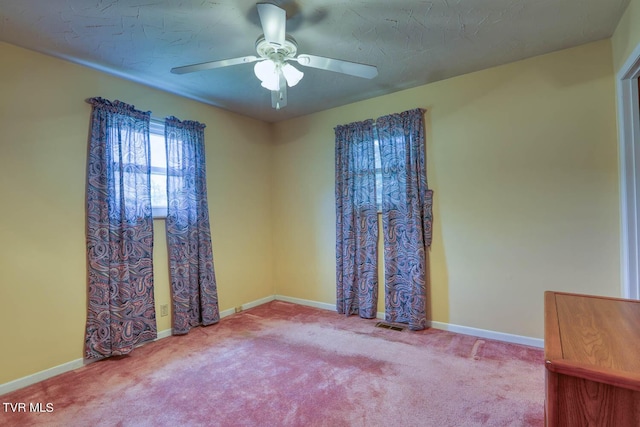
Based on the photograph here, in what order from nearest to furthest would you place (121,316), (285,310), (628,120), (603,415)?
(603,415), (628,120), (121,316), (285,310)

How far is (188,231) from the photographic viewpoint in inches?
124

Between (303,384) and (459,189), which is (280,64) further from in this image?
(303,384)

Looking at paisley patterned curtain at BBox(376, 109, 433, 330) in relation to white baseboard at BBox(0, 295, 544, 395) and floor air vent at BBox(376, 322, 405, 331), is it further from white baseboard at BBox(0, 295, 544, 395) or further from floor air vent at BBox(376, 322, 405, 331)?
white baseboard at BBox(0, 295, 544, 395)

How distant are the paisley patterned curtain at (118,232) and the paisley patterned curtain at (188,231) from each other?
9.3 inches

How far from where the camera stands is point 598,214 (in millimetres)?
2379

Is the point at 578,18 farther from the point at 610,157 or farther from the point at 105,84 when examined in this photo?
the point at 105,84

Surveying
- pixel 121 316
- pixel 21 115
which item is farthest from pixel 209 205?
pixel 21 115

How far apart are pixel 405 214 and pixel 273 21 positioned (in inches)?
83.4

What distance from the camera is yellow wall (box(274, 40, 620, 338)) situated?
238 cm

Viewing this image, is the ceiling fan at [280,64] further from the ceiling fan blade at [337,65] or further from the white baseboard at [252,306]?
the white baseboard at [252,306]

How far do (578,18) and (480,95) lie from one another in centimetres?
84

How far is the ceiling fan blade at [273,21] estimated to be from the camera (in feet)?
5.17

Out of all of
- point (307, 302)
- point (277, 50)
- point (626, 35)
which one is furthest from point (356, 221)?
point (626, 35)

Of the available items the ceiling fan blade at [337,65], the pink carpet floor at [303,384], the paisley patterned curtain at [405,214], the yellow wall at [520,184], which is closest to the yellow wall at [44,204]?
→ the pink carpet floor at [303,384]
